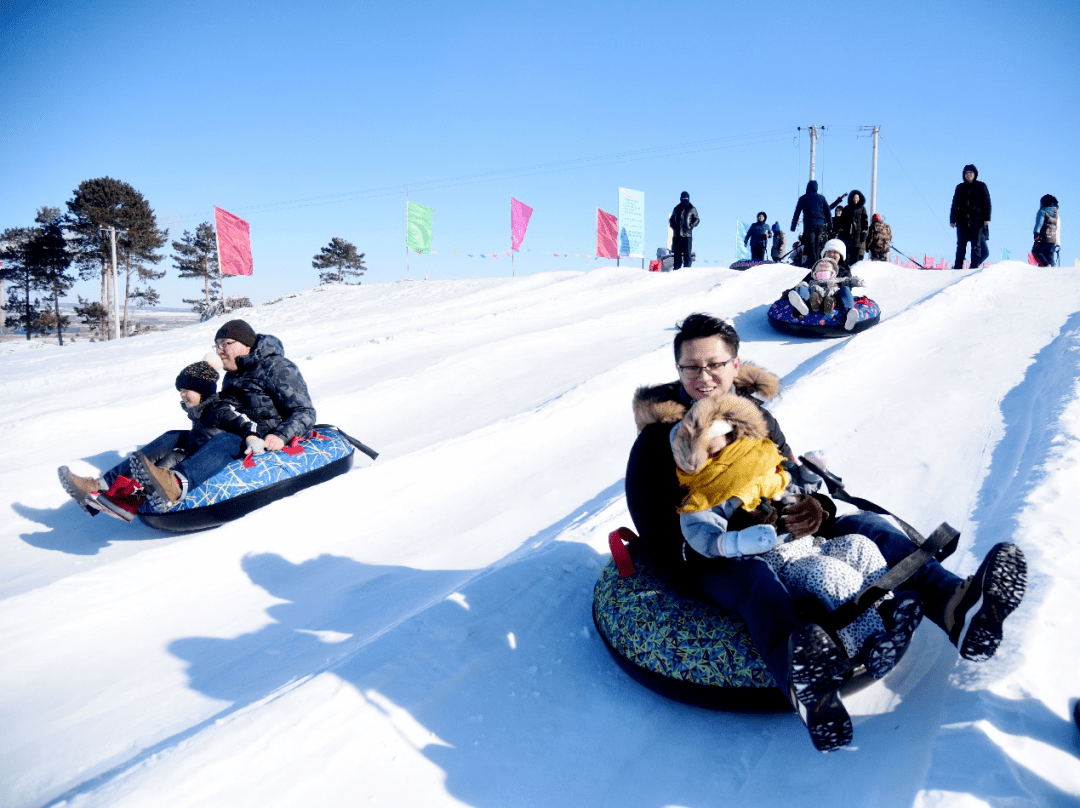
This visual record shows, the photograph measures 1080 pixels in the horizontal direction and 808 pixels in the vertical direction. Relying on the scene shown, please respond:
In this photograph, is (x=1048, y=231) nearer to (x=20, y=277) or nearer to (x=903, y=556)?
(x=903, y=556)

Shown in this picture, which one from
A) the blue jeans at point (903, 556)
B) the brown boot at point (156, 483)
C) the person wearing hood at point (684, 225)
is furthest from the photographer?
the person wearing hood at point (684, 225)

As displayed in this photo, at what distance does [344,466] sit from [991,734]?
3.72 metres

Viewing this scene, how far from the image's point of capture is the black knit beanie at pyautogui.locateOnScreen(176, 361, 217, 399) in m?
4.09

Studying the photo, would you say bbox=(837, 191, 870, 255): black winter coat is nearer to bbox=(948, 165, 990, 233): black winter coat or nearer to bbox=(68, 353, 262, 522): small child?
bbox=(948, 165, 990, 233): black winter coat

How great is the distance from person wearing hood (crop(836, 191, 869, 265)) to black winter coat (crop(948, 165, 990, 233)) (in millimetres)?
1323

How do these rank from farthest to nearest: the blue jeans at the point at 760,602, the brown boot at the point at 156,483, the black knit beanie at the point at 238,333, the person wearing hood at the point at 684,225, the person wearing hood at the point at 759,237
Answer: the person wearing hood at the point at 759,237 < the person wearing hood at the point at 684,225 < the black knit beanie at the point at 238,333 < the brown boot at the point at 156,483 < the blue jeans at the point at 760,602

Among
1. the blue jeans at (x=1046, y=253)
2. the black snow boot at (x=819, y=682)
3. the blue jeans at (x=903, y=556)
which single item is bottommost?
the black snow boot at (x=819, y=682)

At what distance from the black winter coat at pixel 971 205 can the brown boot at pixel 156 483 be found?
36.4 ft

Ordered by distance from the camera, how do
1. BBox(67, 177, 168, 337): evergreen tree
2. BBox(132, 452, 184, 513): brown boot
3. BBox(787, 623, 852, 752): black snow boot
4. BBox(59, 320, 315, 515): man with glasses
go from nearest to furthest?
BBox(787, 623, 852, 752): black snow boot < BBox(132, 452, 184, 513): brown boot < BBox(59, 320, 315, 515): man with glasses < BBox(67, 177, 168, 337): evergreen tree

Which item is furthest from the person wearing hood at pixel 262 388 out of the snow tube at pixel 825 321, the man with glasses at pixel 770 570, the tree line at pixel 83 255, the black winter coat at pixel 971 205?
the tree line at pixel 83 255

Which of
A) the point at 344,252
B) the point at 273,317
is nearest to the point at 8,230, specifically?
the point at 344,252

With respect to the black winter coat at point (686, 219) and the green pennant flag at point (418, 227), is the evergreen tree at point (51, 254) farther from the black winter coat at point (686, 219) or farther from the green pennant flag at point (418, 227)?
the black winter coat at point (686, 219)

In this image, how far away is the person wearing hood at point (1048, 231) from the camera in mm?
10242

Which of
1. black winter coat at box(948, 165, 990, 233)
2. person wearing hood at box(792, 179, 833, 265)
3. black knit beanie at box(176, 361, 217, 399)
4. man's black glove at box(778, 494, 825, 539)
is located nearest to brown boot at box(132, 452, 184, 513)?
black knit beanie at box(176, 361, 217, 399)
